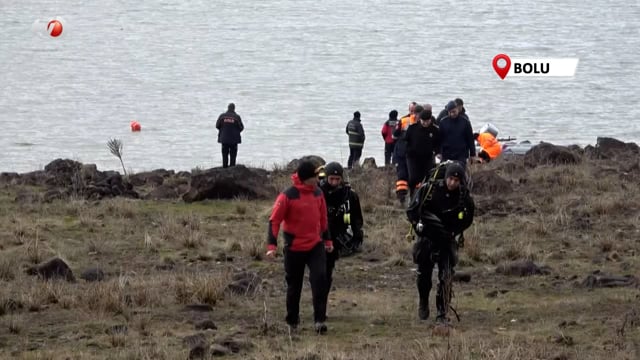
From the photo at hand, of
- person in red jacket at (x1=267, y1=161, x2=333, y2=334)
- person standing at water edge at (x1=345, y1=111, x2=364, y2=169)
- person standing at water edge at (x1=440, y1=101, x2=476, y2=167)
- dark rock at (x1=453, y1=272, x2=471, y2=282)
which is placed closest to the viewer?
person in red jacket at (x1=267, y1=161, x2=333, y2=334)

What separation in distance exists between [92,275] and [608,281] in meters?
5.74

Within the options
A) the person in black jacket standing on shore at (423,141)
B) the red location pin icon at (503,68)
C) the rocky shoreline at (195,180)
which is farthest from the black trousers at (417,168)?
the red location pin icon at (503,68)

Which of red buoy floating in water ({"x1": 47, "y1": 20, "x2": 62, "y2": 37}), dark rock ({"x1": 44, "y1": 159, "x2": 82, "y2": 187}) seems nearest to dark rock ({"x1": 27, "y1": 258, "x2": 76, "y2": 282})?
dark rock ({"x1": 44, "y1": 159, "x2": 82, "y2": 187})

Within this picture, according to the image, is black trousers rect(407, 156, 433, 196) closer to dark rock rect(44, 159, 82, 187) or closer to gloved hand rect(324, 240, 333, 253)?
gloved hand rect(324, 240, 333, 253)

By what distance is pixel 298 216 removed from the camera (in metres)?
12.1

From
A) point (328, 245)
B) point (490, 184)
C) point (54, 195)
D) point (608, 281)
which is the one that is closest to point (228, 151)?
point (54, 195)

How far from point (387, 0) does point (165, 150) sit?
56216mm

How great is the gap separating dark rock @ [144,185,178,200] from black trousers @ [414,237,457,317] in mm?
10730

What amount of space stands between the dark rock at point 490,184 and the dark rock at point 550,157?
429 cm

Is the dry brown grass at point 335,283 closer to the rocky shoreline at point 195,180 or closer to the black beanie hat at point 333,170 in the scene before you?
the rocky shoreline at point 195,180

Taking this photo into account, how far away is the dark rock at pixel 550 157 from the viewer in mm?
26344

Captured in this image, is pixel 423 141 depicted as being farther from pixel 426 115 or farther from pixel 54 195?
pixel 54 195

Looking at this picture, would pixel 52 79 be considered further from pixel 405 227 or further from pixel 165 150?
pixel 405 227

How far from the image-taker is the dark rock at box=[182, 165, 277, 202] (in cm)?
2186
